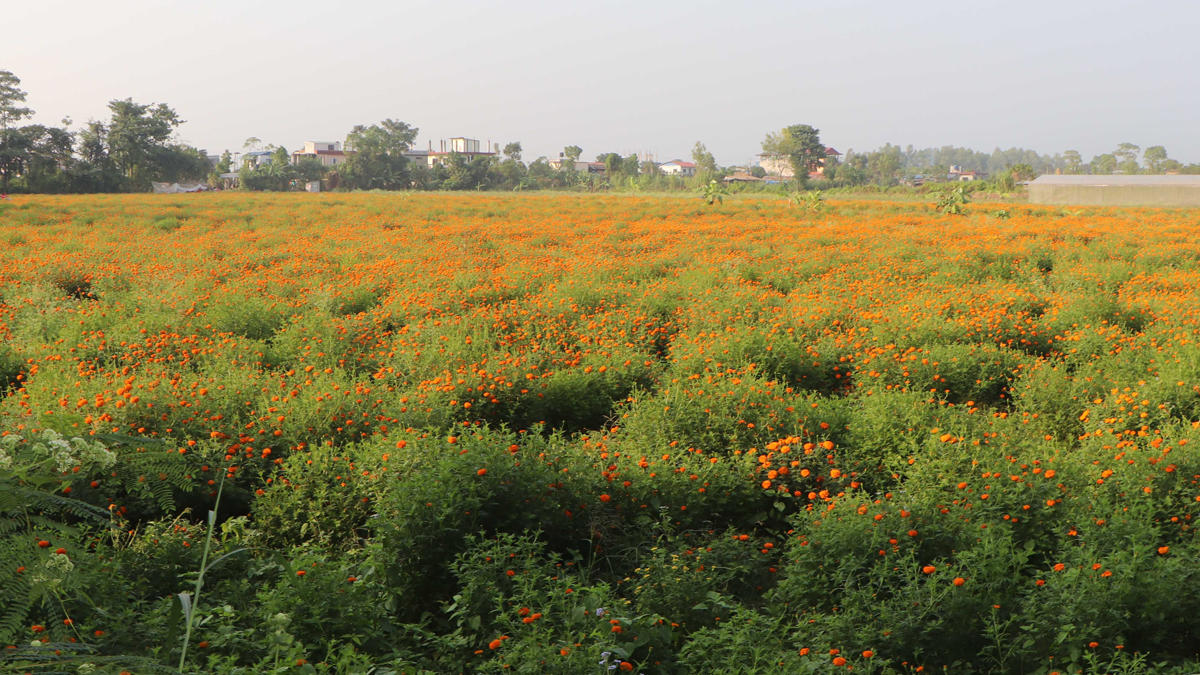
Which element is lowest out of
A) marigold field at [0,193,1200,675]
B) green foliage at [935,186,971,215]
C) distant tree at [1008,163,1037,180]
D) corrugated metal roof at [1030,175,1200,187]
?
marigold field at [0,193,1200,675]

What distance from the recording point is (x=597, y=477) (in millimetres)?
4082

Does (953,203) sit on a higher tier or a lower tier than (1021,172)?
lower

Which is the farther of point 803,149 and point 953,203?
point 803,149

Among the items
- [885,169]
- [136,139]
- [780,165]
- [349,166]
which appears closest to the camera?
[136,139]

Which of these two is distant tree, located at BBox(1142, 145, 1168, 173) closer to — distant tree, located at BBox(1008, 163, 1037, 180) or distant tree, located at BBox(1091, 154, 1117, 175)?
distant tree, located at BBox(1091, 154, 1117, 175)

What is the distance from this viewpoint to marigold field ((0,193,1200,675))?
280 centimetres

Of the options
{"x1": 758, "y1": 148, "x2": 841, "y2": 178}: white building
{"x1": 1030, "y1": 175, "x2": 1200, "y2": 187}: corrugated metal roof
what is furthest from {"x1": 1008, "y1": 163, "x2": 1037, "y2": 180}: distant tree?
{"x1": 758, "y1": 148, "x2": 841, "y2": 178}: white building

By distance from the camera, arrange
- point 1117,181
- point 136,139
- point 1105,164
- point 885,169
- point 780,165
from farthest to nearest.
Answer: point 1105,164, point 885,169, point 780,165, point 136,139, point 1117,181

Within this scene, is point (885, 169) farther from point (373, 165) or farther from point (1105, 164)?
point (373, 165)

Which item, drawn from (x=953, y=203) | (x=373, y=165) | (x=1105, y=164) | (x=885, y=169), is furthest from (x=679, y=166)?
(x=953, y=203)

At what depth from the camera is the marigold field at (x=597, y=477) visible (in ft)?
9.18

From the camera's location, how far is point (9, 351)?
621 cm

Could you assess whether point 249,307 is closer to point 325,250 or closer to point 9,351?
Result: point 9,351

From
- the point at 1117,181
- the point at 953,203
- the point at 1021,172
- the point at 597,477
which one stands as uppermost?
the point at 1021,172
